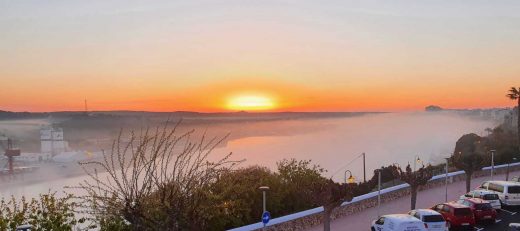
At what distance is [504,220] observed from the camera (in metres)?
26.2

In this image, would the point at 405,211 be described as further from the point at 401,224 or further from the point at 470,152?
the point at 470,152

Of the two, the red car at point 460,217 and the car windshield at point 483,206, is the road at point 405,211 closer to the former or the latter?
the red car at point 460,217

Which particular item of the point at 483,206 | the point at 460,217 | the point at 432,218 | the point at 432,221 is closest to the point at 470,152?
the point at 483,206

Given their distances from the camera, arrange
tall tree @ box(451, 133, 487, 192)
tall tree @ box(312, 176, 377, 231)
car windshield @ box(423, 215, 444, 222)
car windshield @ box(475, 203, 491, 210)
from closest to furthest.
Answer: car windshield @ box(423, 215, 444, 222), tall tree @ box(312, 176, 377, 231), car windshield @ box(475, 203, 491, 210), tall tree @ box(451, 133, 487, 192)

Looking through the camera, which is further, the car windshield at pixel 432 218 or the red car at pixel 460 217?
the red car at pixel 460 217

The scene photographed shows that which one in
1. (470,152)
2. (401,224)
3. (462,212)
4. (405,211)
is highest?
(401,224)

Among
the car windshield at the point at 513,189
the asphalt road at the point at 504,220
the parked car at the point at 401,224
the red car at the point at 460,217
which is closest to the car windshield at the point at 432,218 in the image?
the parked car at the point at 401,224

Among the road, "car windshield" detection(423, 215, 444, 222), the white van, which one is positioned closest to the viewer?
"car windshield" detection(423, 215, 444, 222)

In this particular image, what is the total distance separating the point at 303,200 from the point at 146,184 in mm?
17260

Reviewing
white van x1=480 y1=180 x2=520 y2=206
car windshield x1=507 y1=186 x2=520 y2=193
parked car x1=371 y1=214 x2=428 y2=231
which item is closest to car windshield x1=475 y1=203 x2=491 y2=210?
white van x1=480 y1=180 x2=520 y2=206

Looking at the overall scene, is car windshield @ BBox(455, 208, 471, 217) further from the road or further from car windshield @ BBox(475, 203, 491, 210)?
car windshield @ BBox(475, 203, 491, 210)

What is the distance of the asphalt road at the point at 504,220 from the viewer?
24.1m

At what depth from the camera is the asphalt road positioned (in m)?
24.1

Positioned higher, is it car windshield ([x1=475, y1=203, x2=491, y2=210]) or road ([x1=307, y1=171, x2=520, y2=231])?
car windshield ([x1=475, y1=203, x2=491, y2=210])
